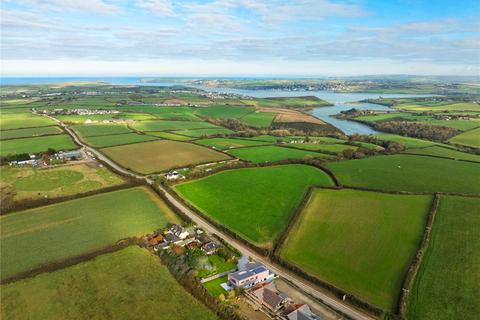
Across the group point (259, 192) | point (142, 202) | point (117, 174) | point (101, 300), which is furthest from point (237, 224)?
point (117, 174)

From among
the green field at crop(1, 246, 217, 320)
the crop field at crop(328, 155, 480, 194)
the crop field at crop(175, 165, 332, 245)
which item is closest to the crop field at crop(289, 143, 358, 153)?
the crop field at crop(328, 155, 480, 194)

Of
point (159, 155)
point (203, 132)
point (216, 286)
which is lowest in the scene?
point (216, 286)

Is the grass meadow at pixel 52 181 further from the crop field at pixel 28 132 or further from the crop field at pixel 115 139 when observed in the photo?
the crop field at pixel 28 132

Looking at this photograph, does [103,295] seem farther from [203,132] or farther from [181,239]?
[203,132]

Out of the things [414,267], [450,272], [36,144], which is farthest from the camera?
[36,144]

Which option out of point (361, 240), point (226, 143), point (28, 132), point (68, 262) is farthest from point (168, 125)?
point (361, 240)

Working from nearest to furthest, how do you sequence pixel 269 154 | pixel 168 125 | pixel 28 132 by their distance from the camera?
pixel 269 154 < pixel 28 132 < pixel 168 125

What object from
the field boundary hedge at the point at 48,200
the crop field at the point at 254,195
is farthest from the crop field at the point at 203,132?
the field boundary hedge at the point at 48,200
